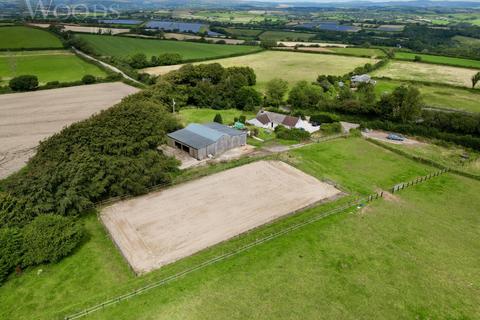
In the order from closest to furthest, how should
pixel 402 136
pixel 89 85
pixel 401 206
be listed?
pixel 401 206 < pixel 402 136 < pixel 89 85

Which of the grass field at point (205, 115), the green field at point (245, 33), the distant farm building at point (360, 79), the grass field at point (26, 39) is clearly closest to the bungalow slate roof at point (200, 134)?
the grass field at point (205, 115)

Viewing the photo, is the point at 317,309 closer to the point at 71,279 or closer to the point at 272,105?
the point at 71,279

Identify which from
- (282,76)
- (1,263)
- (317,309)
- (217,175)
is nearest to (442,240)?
(317,309)

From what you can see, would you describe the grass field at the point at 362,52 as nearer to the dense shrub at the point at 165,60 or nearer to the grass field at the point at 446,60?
the grass field at the point at 446,60

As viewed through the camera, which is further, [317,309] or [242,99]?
[242,99]

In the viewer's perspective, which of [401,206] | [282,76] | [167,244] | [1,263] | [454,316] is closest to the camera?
[454,316]

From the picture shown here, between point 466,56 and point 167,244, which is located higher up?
point 466,56

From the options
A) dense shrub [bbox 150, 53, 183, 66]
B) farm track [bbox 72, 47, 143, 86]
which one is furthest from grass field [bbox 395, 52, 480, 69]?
farm track [bbox 72, 47, 143, 86]
